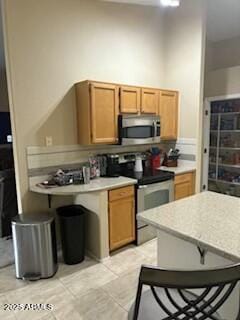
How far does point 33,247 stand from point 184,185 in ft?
7.41

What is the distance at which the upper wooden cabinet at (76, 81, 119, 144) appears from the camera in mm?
2963

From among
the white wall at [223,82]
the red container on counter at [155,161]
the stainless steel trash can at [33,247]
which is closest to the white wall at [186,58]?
the red container on counter at [155,161]

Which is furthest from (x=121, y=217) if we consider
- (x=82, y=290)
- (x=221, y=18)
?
(x=221, y=18)

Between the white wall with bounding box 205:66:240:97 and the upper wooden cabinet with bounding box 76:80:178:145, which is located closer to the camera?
the upper wooden cabinet with bounding box 76:80:178:145

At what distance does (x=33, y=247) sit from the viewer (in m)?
2.47

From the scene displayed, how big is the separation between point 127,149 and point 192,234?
2512 mm

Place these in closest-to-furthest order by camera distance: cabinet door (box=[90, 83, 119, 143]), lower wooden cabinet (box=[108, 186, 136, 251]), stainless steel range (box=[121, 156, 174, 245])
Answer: lower wooden cabinet (box=[108, 186, 136, 251]) < cabinet door (box=[90, 83, 119, 143]) < stainless steel range (box=[121, 156, 174, 245])

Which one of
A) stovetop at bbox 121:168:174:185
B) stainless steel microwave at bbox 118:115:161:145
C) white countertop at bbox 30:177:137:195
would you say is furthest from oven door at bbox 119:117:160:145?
white countertop at bbox 30:177:137:195

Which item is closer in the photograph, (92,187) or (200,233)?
(200,233)

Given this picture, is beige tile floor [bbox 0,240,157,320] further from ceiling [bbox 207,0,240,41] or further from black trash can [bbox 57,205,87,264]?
ceiling [bbox 207,0,240,41]

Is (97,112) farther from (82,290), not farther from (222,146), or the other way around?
(222,146)

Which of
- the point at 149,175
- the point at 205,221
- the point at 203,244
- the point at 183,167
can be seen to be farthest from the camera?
the point at 183,167

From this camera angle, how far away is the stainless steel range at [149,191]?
311 centimetres

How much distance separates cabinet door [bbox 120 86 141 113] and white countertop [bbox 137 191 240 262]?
1.67m
